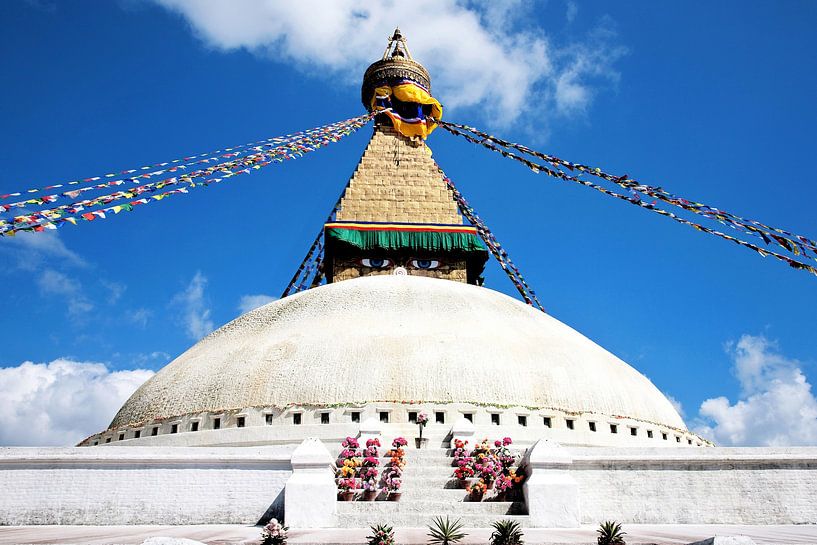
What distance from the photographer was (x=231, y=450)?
9719 millimetres

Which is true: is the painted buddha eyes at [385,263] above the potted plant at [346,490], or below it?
above

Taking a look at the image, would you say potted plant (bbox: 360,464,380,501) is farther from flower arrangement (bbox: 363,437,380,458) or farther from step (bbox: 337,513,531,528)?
step (bbox: 337,513,531,528)

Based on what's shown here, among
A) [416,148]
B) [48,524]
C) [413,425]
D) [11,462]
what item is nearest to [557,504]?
[413,425]

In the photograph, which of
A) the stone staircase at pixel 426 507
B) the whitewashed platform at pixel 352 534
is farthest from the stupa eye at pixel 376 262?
the whitewashed platform at pixel 352 534

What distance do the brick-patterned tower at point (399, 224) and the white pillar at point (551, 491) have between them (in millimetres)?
12551

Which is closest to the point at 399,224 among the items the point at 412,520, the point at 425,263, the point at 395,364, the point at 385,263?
the point at 385,263

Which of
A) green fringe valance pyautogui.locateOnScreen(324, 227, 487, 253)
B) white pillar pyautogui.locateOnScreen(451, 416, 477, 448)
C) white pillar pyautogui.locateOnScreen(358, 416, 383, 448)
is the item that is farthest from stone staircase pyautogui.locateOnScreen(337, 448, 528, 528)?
green fringe valance pyautogui.locateOnScreen(324, 227, 487, 253)

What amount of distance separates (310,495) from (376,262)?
1384 cm

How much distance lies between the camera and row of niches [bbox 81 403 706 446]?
40.3 ft

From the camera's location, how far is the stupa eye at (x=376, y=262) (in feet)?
73.0

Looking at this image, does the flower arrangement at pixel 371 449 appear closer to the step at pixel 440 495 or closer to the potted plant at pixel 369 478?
the potted plant at pixel 369 478

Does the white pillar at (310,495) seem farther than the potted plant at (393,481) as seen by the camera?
No

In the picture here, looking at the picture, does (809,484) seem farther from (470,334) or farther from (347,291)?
Answer: (347,291)

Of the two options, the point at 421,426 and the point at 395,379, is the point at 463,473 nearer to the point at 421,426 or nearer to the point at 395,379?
the point at 421,426
